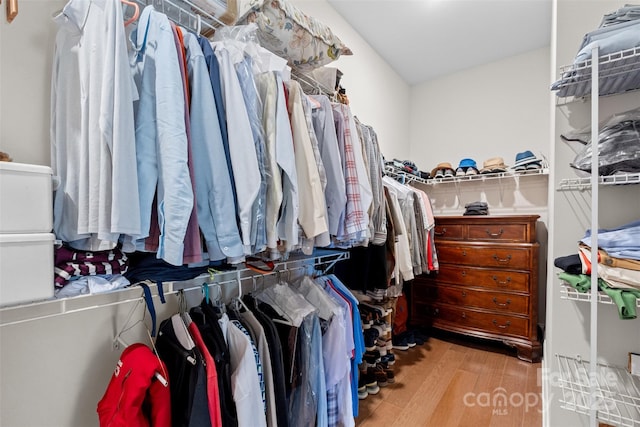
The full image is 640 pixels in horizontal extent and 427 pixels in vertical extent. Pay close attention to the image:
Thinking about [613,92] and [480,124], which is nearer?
[613,92]

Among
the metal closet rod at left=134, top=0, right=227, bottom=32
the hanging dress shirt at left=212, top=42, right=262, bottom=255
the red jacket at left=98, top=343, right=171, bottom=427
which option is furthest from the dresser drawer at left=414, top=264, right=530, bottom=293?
the metal closet rod at left=134, top=0, right=227, bottom=32

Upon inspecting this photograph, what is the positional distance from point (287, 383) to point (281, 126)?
1.05 m

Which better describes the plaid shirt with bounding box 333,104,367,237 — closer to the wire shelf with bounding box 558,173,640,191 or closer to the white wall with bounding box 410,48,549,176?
the wire shelf with bounding box 558,173,640,191

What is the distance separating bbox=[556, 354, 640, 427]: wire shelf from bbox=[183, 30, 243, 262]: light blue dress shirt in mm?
1414

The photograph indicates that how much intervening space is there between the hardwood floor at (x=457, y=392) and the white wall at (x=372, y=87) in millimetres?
1906

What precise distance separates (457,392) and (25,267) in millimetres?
2192

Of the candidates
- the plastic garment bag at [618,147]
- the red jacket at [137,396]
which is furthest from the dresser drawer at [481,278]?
the red jacket at [137,396]

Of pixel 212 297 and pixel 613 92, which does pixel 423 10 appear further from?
pixel 212 297

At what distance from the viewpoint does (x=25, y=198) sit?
2.07ft

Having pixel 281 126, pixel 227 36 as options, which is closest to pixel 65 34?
pixel 227 36

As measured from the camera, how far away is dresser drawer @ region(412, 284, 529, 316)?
7.29ft

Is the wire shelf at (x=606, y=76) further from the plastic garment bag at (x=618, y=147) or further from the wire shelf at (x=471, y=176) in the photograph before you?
the wire shelf at (x=471, y=176)

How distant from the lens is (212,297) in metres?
1.31

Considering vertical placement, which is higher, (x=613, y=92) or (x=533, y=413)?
(x=613, y=92)
